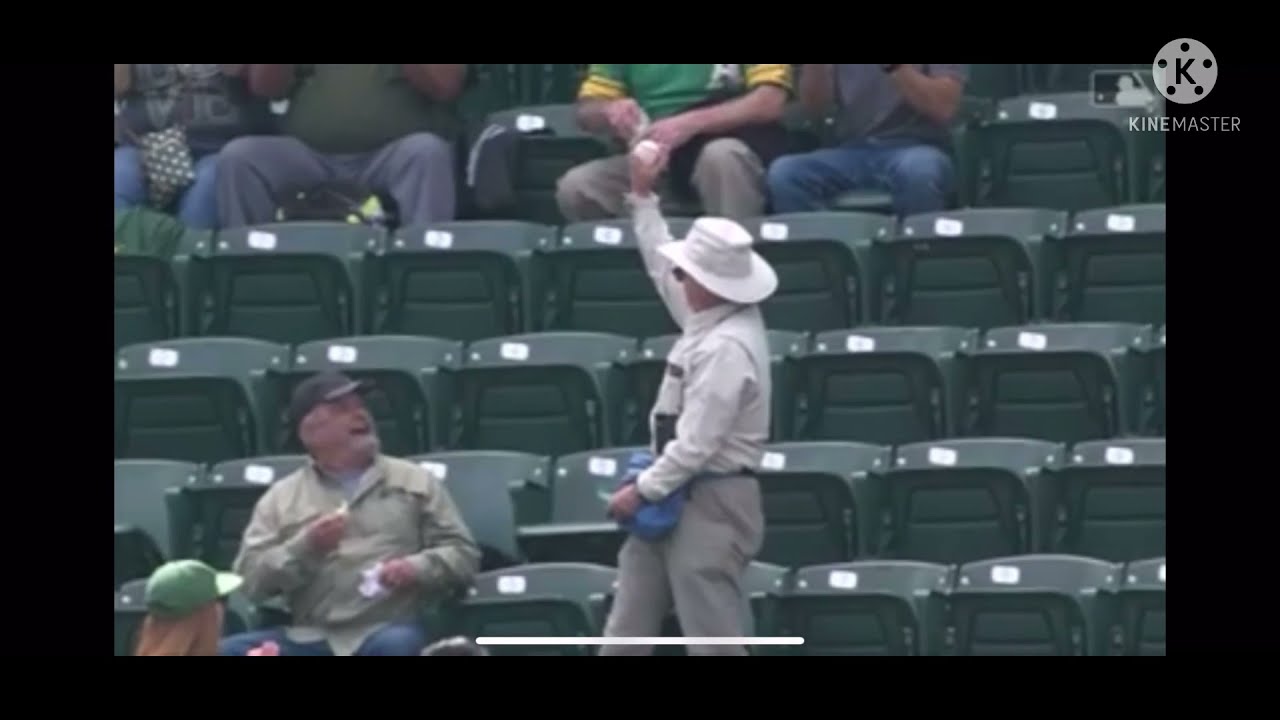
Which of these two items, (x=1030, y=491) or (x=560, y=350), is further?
(x=560, y=350)

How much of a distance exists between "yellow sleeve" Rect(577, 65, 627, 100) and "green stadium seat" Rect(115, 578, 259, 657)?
2.68 metres

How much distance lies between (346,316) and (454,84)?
112 centimetres

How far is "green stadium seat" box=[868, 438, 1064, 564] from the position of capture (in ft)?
36.5

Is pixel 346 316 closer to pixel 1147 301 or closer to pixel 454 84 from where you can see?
pixel 454 84

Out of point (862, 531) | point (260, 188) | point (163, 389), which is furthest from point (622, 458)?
point (260, 188)

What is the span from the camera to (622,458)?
37.4ft

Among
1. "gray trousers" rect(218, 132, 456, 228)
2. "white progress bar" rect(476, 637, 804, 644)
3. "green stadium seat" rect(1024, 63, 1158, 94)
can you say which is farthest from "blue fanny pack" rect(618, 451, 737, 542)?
"green stadium seat" rect(1024, 63, 1158, 94)

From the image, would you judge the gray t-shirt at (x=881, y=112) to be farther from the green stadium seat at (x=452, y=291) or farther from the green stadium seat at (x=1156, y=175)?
the green stadium seat at (x=452, y=291)

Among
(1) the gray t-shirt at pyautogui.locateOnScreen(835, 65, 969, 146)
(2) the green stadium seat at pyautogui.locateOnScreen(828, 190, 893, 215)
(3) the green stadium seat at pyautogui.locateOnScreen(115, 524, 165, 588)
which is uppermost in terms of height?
(1) the gray t-shirt at pyautogui.locateOnScreen(835, 65, 969, 146)

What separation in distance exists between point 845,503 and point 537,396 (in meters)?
1.17

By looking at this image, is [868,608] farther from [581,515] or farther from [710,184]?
[710,184]

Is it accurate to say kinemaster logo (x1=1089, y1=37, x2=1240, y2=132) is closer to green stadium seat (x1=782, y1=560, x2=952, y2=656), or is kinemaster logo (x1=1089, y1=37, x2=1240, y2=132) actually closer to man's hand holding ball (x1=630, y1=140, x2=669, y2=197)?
green stadium seat (x1=782, y1=560, x2=952, y2=656)

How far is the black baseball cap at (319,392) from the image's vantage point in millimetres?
10820

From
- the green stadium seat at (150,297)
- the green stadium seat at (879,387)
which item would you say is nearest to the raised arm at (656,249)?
the green stadium seat at (879,387)
